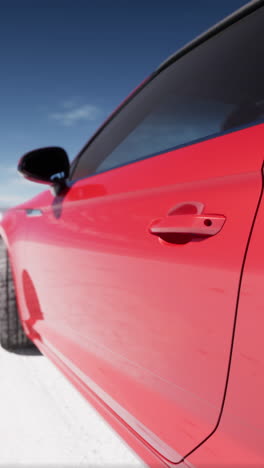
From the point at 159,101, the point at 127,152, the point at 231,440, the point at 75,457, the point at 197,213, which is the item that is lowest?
the point at 75,457

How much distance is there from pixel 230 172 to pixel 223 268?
21 cm

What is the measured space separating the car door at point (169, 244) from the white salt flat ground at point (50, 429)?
339 millimetres

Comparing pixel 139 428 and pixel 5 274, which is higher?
pixel 5 274

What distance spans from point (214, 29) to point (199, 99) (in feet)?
0.68

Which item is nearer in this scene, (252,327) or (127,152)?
(252,327)

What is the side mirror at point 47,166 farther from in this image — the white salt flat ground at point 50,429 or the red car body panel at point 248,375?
the red car body panel at point 248,375

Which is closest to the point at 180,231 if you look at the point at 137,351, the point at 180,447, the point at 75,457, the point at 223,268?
the point at 223,268

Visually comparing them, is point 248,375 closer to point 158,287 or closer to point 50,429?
point 158,287

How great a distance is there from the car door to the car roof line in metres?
0.02

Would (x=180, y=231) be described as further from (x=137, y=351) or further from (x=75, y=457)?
(x=75, y=457)

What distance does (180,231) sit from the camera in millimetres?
859

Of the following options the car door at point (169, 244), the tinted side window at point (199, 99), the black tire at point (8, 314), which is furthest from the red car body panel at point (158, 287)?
the black tire at point (8, 314)

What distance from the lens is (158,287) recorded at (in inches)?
36.3

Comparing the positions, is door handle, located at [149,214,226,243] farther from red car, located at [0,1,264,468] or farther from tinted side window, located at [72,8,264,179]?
tinted side window, located at [72,8,264,179]
